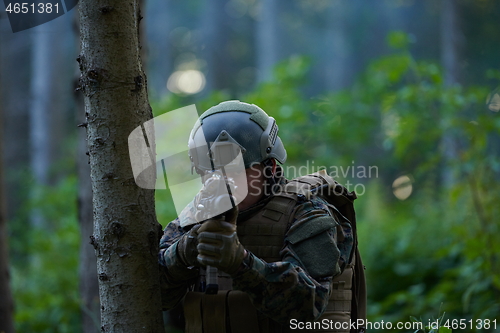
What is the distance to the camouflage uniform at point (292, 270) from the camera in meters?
1.88

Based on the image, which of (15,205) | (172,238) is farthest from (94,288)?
(15,205)

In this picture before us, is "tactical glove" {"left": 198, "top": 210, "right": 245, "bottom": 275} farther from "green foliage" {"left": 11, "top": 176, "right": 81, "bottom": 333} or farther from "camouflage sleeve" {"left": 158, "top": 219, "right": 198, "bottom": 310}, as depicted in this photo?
"green foliage" {"left": 11, "top": 176, "right": 81, "bottom": 333}

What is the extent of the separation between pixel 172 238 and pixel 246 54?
26.0m

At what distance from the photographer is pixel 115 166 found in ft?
6.53

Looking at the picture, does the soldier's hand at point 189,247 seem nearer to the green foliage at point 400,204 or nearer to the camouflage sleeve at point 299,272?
the camouflage sleeve at point 299,272

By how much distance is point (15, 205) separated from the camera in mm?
14578

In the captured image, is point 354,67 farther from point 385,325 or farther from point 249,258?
point 249,258

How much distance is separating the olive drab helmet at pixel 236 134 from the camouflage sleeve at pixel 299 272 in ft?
1.07

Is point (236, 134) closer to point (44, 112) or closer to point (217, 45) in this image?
point (44, 112)

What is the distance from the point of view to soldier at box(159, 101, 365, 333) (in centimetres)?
189

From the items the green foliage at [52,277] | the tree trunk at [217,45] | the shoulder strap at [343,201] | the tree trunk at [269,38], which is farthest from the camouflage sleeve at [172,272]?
the tree trunk at [217,45]

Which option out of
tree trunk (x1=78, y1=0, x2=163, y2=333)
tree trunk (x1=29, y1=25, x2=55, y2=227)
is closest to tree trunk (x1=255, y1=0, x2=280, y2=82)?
tree trunk (x1=29, y1=25, x2=55, y2=227)

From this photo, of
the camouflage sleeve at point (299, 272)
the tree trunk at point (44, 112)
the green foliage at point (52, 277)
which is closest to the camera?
the camouflage sleeve at point (299, 272)

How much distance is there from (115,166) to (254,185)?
2.12ft
